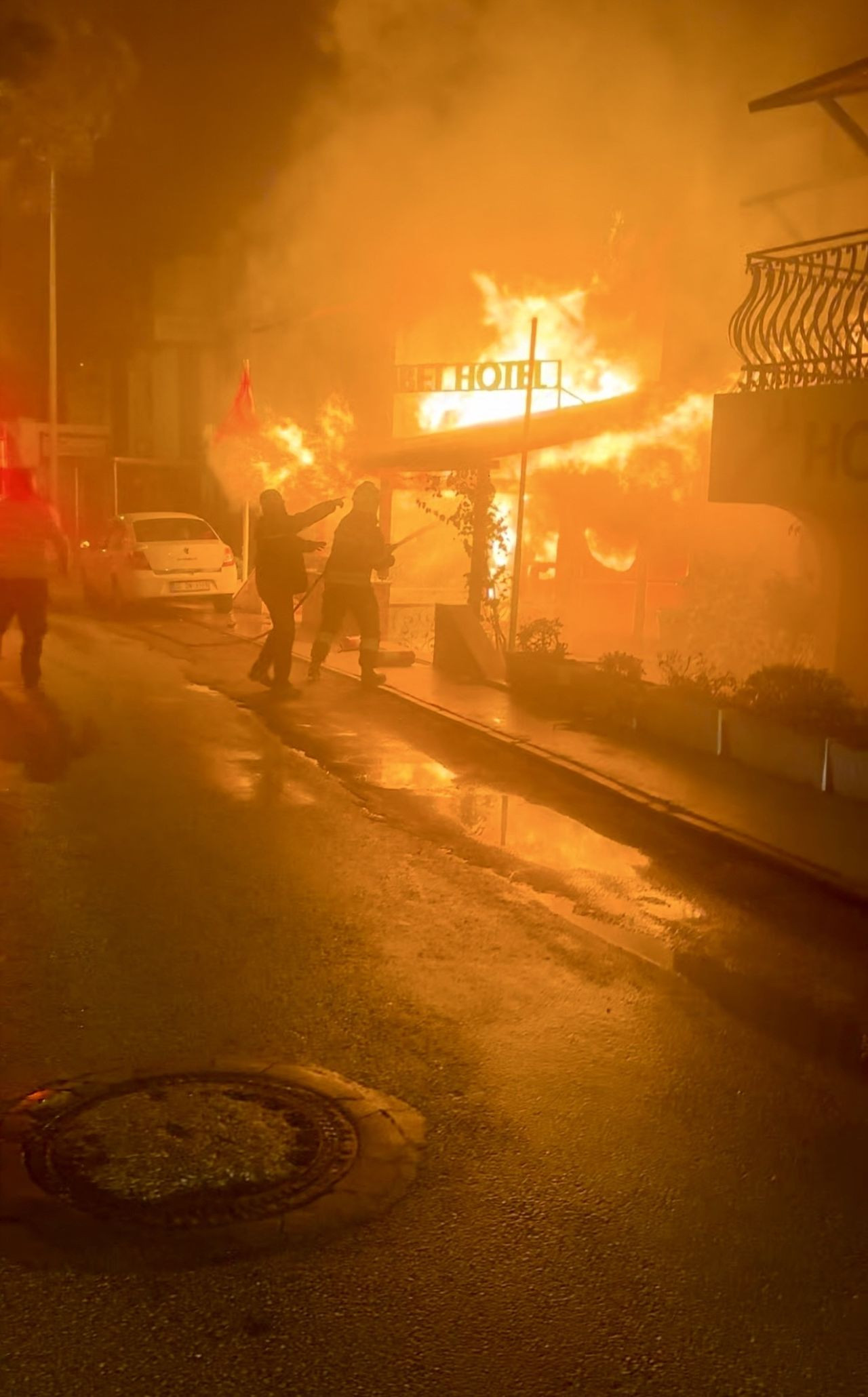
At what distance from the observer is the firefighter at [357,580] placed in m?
13.4

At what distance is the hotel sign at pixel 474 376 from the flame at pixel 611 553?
232 centimetres

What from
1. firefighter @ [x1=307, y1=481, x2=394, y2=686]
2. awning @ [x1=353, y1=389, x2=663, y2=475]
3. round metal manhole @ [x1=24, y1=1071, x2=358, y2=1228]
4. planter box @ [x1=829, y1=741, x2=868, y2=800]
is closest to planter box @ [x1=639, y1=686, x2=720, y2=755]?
planter box @ [x1=829, y1=741, x2=868, y2=800]

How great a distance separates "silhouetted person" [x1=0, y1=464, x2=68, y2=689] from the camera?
40.4 feet

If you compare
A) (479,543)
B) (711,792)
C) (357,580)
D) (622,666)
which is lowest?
(711,792)

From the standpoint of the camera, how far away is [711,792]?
29.1 ft

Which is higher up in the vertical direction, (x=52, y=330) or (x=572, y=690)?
(x=52, y=330)

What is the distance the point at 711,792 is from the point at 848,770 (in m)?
0.87

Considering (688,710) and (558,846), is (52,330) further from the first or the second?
(558,846)

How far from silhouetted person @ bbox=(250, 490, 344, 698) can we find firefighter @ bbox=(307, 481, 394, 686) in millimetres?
257

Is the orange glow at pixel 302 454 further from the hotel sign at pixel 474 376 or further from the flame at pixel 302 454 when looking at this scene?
the hotel sign at pixel 474 376

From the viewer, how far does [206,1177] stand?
3.75 meters

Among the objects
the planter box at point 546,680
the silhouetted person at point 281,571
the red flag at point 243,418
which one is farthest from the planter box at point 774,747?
the red flag at point 243,418

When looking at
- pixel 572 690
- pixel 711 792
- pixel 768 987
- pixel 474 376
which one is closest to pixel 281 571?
pixel 572 690

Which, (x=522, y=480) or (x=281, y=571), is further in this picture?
(x=281, y=571)
